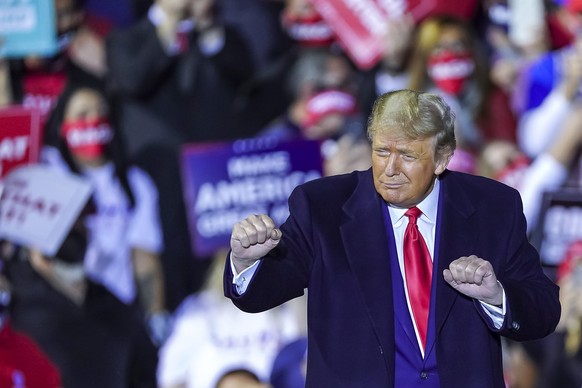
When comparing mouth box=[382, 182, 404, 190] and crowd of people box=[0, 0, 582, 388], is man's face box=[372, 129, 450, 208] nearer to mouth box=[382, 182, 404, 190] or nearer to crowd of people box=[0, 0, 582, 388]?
mouth box=[382, 182, 404, 190]

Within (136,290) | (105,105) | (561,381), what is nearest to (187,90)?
(105,105)

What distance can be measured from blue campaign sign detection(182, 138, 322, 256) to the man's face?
3220 millimetres

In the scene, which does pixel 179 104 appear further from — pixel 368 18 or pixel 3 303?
pixel 3 303

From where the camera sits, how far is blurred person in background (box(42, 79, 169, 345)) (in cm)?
614

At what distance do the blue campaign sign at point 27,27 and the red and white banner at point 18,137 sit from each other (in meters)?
0.47

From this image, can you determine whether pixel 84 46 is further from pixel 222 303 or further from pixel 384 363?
pixel 384 363

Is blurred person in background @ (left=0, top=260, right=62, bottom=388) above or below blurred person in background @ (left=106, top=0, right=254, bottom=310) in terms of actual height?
below

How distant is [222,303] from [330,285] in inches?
116

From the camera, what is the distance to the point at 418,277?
9.39 feet

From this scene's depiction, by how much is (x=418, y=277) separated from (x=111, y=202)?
11.7ft

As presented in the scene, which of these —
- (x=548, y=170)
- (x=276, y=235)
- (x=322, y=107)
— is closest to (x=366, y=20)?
(x=322, y=107)

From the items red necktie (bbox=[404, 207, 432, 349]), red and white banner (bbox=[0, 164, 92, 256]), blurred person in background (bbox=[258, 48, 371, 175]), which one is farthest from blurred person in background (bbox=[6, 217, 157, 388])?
red necktie (bbox=[404, 207, 432, 349])

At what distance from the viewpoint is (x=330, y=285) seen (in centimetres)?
284

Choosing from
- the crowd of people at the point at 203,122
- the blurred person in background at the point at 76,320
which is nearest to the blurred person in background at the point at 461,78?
the crowd of people at the point at 203,122
